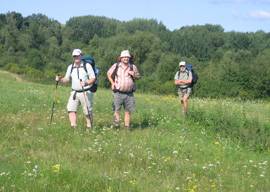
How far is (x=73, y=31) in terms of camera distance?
154 metres

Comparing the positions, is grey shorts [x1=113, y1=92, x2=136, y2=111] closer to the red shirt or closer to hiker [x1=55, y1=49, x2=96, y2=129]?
the red shirt

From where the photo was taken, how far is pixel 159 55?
273ft

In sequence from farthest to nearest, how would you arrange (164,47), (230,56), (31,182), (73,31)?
(73,31) < (164,47) < (230,56) < (31,182)

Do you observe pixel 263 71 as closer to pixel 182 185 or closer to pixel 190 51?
pixel 182 185

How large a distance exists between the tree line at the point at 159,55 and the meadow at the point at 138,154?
2484 centimetres

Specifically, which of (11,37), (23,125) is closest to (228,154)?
(23,125)

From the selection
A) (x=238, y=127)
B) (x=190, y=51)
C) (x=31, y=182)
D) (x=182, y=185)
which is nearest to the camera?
(x=31, y=182)

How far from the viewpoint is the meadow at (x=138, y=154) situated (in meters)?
4.75

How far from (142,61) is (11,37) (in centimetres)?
5249

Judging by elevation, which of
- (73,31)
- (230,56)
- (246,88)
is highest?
(73,31)

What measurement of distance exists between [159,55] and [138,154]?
7800 centimetres

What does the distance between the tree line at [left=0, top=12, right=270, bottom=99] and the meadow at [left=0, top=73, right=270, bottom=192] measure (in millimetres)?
24840

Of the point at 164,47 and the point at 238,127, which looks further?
the point at 164,47

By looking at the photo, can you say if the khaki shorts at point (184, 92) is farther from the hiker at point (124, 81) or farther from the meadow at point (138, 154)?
the hiker at point (124, 81)
